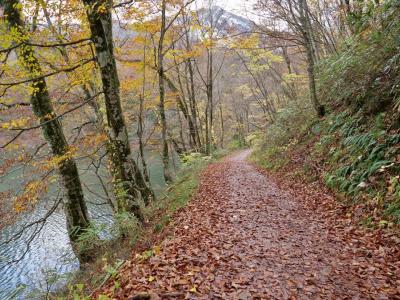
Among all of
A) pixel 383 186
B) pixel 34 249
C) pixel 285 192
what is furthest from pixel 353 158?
pixel 34 249

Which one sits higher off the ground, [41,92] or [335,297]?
[41,92]

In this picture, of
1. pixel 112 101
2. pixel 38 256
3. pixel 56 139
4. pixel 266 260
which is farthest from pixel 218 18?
pixel 266 260

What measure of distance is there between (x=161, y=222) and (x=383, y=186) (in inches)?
179

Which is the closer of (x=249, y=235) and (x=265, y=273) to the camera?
(x=265, y=273)

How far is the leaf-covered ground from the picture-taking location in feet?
12.2

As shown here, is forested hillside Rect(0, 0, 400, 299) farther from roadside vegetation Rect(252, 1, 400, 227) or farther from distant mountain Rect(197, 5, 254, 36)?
distant mountain Rect(197, 5, 254, 36)

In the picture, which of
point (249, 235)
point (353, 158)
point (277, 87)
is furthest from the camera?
point (277, 87)

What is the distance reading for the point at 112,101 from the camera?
6.51 meters

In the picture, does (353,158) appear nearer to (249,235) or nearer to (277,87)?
(249,235)

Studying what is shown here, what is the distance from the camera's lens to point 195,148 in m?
21.6

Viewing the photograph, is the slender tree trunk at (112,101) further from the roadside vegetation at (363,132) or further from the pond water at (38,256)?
the roadside vegetation at (363,132)

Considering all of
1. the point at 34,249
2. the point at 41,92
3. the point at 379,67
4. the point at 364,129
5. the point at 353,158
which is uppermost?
the point at 41,92

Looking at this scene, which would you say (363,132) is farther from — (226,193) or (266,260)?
(266,260)

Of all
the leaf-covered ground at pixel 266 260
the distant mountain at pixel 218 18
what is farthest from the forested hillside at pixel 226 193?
the distant mountain at pixel 218 18
